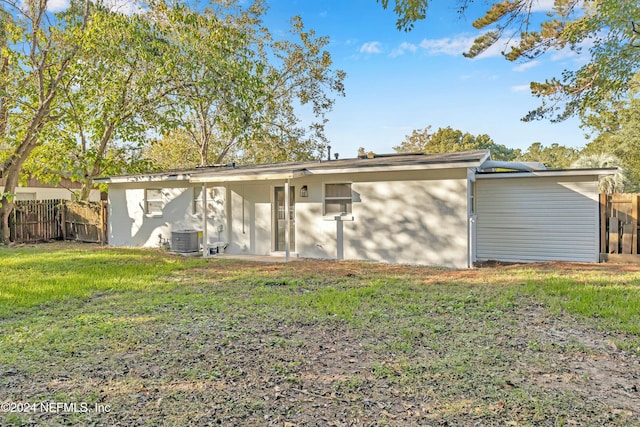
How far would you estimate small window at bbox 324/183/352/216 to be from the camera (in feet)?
35.4

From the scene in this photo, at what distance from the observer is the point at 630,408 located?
2.96m

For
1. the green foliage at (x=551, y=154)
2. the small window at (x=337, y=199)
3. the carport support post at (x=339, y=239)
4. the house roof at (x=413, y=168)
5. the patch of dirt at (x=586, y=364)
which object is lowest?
the patch of dirt at (x=586, y=364)

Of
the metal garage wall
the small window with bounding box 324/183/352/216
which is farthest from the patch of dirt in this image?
the small window with bounding box 324/183/352/216

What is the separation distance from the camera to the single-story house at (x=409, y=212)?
31.9ft

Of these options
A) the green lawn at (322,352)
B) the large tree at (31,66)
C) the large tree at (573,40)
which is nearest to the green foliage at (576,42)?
the large tree at (573,40)

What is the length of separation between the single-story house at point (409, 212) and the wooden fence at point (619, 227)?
0.87 feet

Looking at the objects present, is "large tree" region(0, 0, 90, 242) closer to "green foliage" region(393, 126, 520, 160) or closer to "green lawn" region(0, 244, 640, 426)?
"green lawn" region(0, 244, 640, 426)

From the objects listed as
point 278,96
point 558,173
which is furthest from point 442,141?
point 558,173

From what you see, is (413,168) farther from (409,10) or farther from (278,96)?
(278,96)

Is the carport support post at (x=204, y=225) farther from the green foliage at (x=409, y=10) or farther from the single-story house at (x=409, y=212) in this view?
the green foliage at (x=409, y=10)

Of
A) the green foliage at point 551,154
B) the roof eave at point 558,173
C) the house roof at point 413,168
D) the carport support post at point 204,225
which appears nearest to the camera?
the house roof at point 413,168

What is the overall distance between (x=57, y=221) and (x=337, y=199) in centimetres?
1284

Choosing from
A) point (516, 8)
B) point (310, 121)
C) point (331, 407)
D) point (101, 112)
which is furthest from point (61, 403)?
point (310, 121)

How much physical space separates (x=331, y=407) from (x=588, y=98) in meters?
13.0
